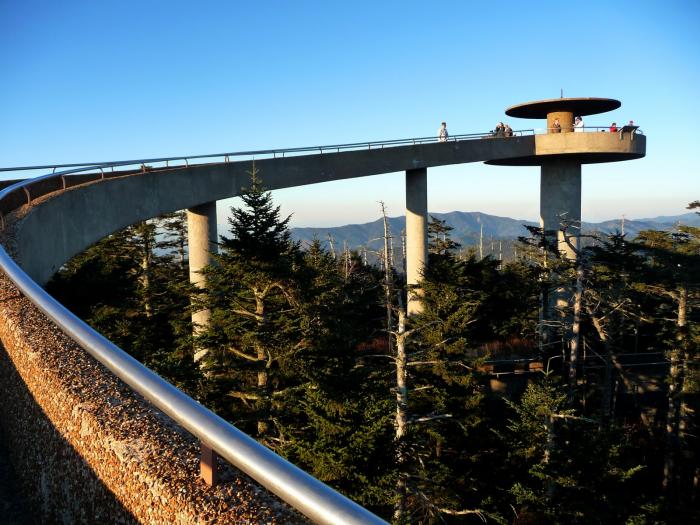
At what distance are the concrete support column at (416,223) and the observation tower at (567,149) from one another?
739 centimetres

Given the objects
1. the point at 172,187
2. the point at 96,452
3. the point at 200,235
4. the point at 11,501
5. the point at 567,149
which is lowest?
the point at 11,501

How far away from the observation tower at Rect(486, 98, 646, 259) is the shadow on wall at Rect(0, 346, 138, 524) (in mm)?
29583

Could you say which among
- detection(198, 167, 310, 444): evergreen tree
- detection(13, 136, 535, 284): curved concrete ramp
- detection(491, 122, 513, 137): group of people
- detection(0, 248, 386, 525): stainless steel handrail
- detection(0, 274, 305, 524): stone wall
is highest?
detection(491, 122, 513, 137): group of people

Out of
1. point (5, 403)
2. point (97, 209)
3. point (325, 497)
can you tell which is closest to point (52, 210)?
point (97, 209)

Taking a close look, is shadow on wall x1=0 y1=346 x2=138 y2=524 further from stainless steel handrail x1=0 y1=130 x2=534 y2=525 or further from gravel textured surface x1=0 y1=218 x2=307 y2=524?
stainless steel handrail x1=0 y1=130 x2=534 y2=525

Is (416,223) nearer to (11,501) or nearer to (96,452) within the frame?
(11,501)

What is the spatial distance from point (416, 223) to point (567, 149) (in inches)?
392

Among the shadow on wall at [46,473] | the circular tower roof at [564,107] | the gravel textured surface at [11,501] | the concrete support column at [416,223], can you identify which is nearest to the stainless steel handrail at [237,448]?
the shadow on wall at [46,473]

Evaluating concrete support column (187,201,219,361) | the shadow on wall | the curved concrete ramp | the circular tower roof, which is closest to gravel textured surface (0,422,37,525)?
the shadow on wall

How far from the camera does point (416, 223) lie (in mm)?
28594

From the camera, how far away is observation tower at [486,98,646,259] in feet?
101

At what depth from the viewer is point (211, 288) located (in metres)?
15.8

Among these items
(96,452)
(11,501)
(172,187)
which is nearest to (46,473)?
(11,501)

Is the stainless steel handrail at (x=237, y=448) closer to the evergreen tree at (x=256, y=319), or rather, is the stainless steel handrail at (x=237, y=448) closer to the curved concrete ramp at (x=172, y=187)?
the curved concrete ramp at (x=172, y=187)
